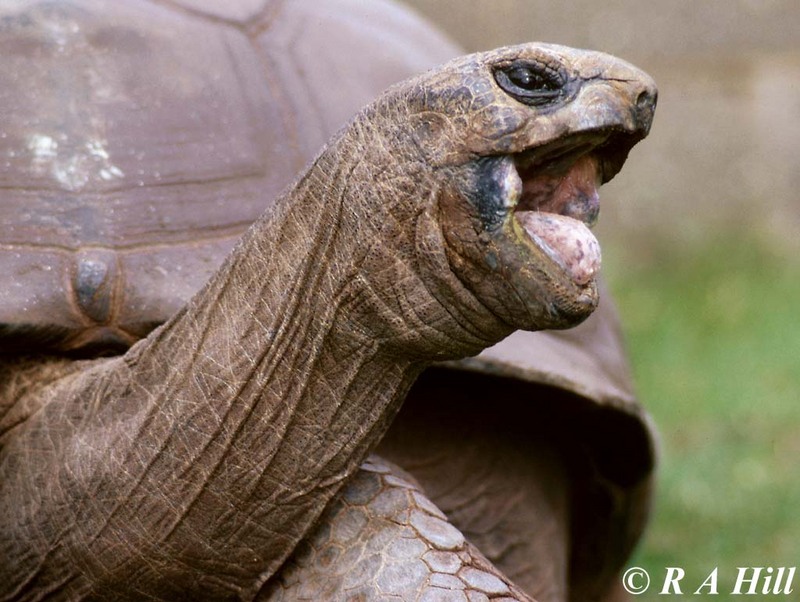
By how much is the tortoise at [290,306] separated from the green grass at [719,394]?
3.98ft

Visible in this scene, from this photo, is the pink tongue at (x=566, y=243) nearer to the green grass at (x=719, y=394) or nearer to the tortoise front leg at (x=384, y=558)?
the tortoise front leg at (x=384, y=558)

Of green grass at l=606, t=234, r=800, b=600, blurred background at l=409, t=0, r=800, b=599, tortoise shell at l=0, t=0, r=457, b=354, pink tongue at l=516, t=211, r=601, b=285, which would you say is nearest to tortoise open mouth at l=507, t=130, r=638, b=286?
pink tongue at l=516, t=211, r=601, b=285

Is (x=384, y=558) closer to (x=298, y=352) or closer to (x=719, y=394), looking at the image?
(x=298, y=352)

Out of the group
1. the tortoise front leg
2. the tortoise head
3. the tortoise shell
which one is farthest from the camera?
the tortoise shell

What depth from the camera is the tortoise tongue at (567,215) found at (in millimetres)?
1713

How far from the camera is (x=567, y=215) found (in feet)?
5.85

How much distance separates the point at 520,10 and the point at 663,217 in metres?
1.20

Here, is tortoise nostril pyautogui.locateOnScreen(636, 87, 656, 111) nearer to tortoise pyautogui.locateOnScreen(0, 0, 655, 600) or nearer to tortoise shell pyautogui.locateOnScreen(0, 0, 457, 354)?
tortoise pyautogui.locateOnScreen(0, 0, 655, 600)

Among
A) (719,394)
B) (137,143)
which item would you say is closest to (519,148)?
(137,143)

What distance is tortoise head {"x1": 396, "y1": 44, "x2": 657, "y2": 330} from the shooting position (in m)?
1.69

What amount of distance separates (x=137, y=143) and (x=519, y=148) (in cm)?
103

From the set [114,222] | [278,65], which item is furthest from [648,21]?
[114,222]

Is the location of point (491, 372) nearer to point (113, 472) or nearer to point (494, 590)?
point (494, 590)

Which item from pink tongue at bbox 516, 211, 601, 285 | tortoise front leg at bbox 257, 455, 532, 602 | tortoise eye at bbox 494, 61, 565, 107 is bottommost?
tortoise front leg at bbox 257, 455, 532, 602
